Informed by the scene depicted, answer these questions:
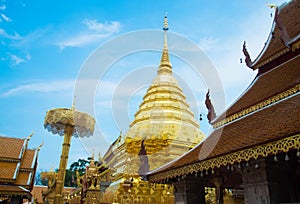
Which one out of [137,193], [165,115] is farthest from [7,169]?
[165,115]

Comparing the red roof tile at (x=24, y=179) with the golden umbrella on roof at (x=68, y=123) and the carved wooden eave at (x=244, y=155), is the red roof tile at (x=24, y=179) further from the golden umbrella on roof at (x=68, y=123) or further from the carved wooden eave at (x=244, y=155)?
the carved wooden eave at (x=244, y=155)

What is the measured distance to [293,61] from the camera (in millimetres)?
7129

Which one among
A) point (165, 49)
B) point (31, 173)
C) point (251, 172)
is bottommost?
point (251, 172)

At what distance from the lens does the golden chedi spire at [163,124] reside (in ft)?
55.3

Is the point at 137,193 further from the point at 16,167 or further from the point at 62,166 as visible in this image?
the point at 16,167

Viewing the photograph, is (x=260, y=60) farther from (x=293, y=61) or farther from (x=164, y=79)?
(x=164, y=79)

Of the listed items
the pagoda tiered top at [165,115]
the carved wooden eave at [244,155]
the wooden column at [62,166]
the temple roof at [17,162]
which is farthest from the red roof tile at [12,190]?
the carved wooden eave at [244,155]

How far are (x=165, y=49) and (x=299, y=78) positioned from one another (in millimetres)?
21634

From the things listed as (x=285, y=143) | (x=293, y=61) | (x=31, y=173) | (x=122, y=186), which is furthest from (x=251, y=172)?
(x=31, y=173)

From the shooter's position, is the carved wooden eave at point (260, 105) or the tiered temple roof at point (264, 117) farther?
the carved wooden eave at point (260, 105)

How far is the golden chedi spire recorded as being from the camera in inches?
664

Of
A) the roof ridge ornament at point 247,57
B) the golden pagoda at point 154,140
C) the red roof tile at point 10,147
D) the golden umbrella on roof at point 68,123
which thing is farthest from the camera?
the golden umbrella on roof at point 68,123

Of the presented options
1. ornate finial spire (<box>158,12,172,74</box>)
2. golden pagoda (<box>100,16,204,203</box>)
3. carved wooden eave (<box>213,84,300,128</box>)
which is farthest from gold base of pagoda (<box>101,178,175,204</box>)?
ornate finial spire (<box>158,12,172,74</box>)

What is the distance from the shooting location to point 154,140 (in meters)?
17.1
